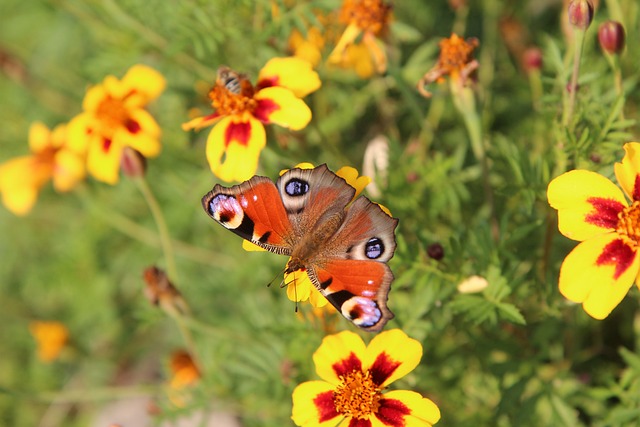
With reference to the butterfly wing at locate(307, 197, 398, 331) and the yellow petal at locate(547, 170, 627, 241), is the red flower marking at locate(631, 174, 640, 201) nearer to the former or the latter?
the yellow petal at locate(547, 170, 627, 241)

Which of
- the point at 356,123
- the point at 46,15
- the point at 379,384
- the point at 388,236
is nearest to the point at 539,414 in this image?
the point at 379,384

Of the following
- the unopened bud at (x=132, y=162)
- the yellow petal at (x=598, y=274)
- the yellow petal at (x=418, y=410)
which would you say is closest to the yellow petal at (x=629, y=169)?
the yellow petal at (x=598, y=274)

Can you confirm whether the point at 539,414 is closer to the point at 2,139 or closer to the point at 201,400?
the point at 201,400

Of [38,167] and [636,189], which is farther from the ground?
[38,167]

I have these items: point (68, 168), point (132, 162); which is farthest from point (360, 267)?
point (68, 168)

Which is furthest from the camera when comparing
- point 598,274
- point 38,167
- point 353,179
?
point 38,167

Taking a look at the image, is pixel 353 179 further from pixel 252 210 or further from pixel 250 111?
pixel 250 111

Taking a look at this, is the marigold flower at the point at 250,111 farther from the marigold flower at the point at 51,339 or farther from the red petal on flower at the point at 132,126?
the marigold flower at the point at 51,339
